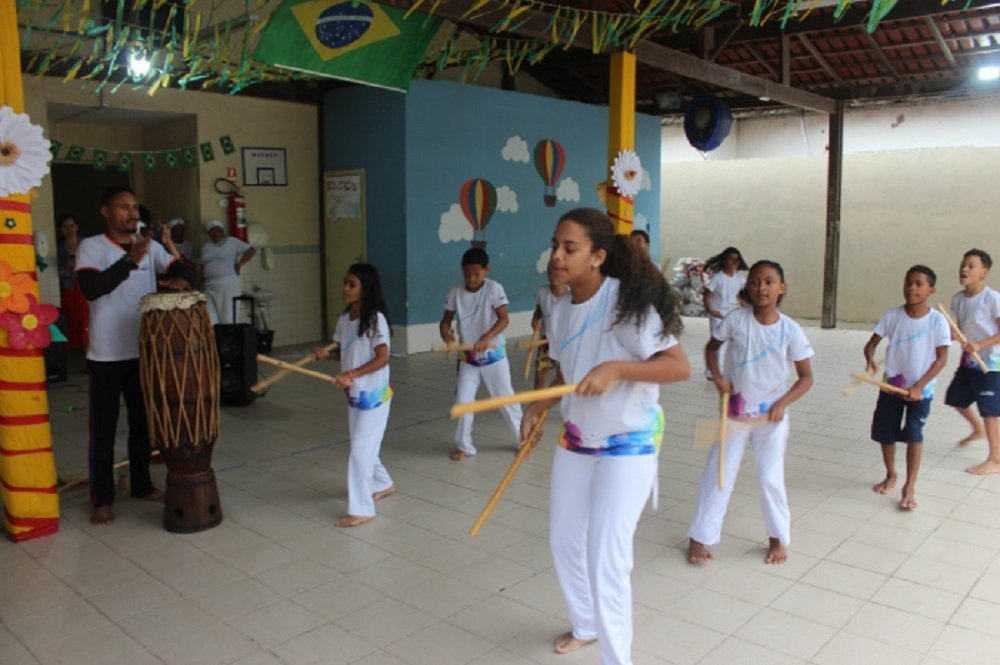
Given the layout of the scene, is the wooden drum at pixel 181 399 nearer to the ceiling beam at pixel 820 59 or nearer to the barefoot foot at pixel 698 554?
the barefoot foot at pixel 698 554

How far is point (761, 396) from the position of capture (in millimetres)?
3385

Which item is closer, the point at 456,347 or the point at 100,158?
the point at 456,347

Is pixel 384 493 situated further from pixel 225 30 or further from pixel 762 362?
pixel 225 30

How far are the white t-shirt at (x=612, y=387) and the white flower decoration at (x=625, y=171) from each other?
4.17 metres

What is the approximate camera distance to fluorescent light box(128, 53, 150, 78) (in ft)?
19.4

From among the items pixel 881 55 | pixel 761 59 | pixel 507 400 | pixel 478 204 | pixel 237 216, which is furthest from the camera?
pixel 761 59

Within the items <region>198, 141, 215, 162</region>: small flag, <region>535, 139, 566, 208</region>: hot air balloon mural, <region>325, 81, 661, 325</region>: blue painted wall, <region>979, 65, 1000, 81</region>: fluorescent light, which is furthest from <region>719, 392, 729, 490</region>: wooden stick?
<region>979, 65, 1000, 81</region>: fluorescent light

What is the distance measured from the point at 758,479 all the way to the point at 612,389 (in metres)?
1.39

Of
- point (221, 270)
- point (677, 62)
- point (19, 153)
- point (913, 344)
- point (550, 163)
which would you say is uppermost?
point (677, 62)

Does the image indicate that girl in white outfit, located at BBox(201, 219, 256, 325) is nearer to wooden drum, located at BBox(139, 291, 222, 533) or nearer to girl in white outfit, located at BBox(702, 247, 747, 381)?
wooden drum, located at BBox(139, 291, 222, 533)

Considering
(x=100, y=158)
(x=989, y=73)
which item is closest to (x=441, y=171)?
(x=100, y=158)

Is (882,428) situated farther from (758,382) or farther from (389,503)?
(389,503)

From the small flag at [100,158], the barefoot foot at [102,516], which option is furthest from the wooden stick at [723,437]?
the small flag at [100,158]

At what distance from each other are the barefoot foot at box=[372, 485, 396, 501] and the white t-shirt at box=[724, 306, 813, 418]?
1.88 metres
